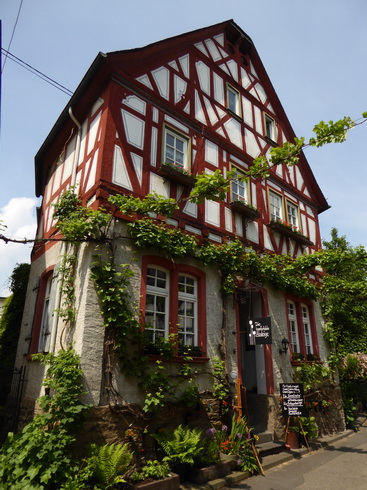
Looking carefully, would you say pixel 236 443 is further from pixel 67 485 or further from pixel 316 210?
pixel 316 210

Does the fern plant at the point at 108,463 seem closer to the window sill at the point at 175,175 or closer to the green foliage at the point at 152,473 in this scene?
the green foliage at the point at 152,473

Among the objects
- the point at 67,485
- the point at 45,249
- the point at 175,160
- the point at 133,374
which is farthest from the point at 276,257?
the point at 67,485

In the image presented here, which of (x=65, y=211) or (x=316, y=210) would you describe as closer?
(x=65, y=211)

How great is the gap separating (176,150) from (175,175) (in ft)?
3.91

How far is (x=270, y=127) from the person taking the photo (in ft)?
43.9

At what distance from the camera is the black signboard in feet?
24.5

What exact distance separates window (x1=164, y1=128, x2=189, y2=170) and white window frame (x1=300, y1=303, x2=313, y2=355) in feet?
20.0

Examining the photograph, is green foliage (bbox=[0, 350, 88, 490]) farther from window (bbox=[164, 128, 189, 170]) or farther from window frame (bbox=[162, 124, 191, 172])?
window (bbox=[164, 128, 189, 170])

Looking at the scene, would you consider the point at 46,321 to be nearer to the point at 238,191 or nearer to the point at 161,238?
the point at 161,238

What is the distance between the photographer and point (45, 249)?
9.03 meters

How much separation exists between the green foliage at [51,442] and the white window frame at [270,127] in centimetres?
1074

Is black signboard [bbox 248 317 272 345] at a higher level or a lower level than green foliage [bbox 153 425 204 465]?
higher

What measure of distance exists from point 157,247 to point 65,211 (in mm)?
2228

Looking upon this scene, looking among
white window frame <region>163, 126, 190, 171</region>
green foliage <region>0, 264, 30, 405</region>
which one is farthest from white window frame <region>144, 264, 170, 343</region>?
green foliage <region>0, 264, 30, 405</region>
